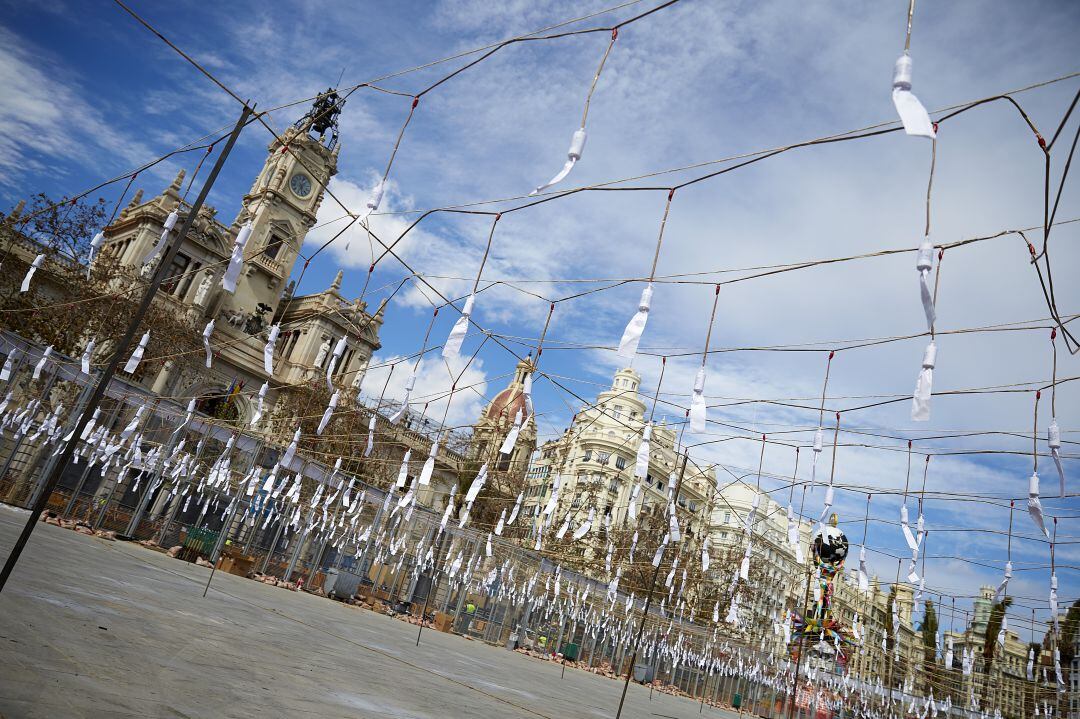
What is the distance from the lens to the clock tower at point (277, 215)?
4778 cm

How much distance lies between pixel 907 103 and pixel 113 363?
5.60m

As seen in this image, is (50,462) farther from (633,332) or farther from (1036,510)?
(1036,510)

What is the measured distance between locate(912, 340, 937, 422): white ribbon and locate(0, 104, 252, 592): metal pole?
580 cm

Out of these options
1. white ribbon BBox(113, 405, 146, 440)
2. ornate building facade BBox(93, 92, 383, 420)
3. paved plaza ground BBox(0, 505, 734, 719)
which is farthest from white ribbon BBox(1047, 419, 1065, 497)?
ornate building facade BBox(93, 92, 383, 420)

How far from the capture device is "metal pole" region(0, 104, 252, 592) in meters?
3.94

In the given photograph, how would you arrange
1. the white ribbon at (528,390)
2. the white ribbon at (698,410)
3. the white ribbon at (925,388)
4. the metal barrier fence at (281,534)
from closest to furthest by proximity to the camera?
the white ribbon at (925,388), the white ribbon at (698,410), the white ribbon at (528,390), the metal barrier fence at (281,534)

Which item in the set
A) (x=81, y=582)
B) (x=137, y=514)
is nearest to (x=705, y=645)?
(x=137, y=514)

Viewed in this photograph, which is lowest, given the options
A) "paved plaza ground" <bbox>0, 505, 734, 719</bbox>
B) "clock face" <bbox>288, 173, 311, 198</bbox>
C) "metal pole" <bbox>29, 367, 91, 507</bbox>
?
"paved plaza ground" <bbox>0, 505, 734, 719</bbox>

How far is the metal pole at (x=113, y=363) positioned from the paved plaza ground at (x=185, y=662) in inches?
27.7

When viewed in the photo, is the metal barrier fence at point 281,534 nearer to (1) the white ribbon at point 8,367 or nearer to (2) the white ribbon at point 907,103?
(1) the white ribbon at point 8,367

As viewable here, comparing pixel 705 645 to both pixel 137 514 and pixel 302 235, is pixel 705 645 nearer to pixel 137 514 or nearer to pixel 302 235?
pixel 137 514

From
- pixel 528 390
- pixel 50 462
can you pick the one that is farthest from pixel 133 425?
Result: pixel 528 390

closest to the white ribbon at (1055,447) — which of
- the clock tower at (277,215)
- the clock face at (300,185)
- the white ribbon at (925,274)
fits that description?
the white ribbon at (925,274)

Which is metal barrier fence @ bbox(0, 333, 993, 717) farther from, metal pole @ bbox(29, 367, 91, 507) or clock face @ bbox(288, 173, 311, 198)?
clock face @ bbox(288, 173, 311, 198)
